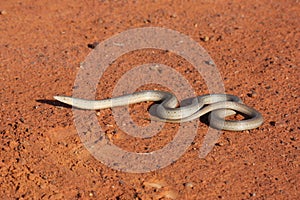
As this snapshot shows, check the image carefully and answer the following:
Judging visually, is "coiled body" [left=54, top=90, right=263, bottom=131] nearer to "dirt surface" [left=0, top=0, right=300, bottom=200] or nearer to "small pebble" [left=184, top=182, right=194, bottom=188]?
"dirt surface" [left=0, top=0, right=300, bottom=200]

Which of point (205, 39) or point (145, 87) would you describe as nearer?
point (145, 87)

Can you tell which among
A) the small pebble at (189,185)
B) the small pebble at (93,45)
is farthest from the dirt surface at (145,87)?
the small pebble at (93,45)

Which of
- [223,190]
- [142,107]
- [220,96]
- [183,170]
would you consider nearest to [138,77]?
[142,107]

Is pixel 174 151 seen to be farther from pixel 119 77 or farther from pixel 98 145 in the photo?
pixel 119 77

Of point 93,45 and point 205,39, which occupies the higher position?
point 205,39

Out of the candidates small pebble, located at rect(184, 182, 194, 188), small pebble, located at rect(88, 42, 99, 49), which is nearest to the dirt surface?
small pebble, located at rect(184, 182, 194, 188)

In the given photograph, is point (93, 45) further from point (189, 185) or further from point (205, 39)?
point (189, 185)

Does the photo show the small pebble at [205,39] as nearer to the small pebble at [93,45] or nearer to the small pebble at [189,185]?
the small pebble at [93,45]

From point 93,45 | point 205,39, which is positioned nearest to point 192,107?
point 205,39
